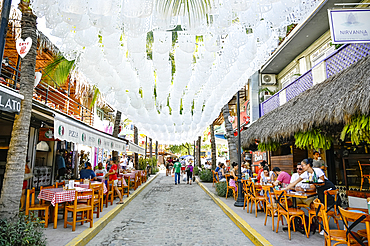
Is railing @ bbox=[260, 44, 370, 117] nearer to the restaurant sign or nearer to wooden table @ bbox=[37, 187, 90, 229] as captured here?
the restaurant sign

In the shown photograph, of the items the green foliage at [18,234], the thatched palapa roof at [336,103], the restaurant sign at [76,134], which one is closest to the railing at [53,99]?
the restaurant sign at [76,134]

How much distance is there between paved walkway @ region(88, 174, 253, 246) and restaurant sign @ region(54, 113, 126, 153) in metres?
2.74

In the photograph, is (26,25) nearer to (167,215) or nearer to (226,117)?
(167,215)

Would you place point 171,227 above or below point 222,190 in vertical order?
below

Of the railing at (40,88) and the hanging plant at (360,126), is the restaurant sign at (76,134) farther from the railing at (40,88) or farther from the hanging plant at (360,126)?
the hanging plant at (360,126)

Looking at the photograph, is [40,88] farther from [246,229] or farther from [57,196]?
[246,229]

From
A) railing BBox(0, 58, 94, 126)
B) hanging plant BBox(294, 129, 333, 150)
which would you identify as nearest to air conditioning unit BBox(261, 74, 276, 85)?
hanging plant BBox(294, 129, 333, 150)

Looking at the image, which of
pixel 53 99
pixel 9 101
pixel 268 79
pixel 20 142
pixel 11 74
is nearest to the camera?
pixel 20 142

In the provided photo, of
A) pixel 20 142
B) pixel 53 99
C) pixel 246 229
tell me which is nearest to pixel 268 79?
pixel 246 229

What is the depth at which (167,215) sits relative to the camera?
8.53 metres

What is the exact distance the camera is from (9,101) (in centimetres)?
521

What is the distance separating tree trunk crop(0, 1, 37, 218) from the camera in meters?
4.51

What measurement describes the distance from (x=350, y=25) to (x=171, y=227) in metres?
6.69

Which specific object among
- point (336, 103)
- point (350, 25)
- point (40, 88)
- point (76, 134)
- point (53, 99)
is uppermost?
point (40, 88)
